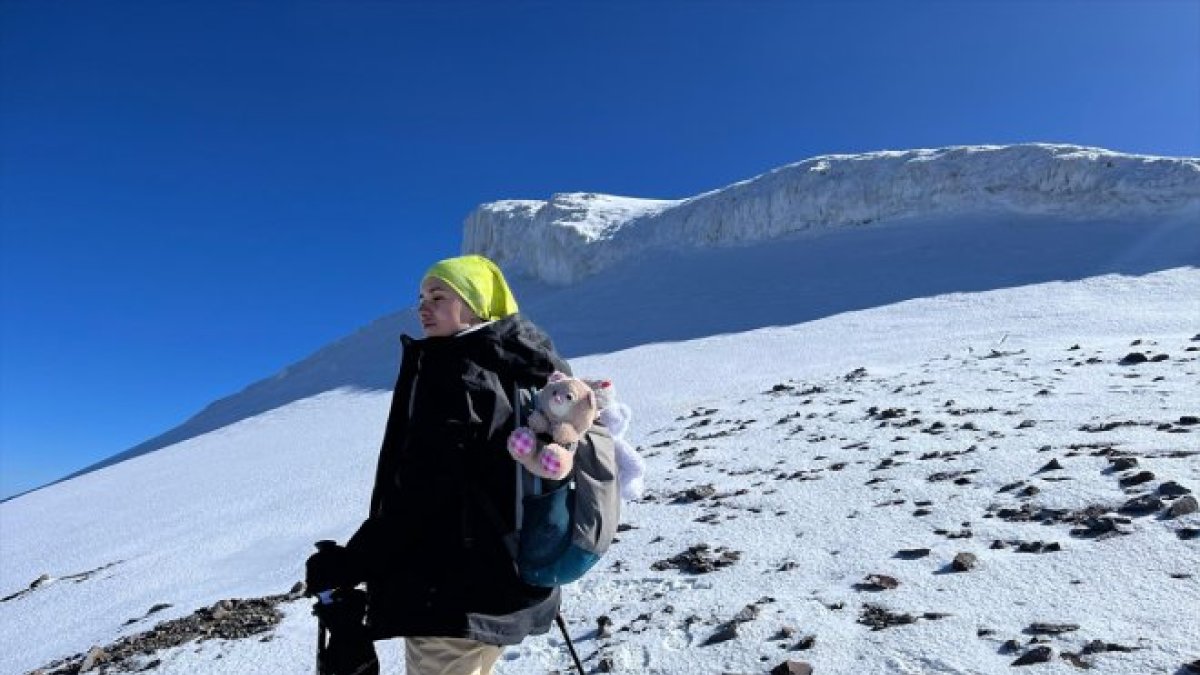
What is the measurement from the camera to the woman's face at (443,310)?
278 centimetres

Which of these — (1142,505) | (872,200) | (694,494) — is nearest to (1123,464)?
(1142,505)

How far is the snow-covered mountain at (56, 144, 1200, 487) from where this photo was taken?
72.2ft

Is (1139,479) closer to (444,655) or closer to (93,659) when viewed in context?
(444,655)

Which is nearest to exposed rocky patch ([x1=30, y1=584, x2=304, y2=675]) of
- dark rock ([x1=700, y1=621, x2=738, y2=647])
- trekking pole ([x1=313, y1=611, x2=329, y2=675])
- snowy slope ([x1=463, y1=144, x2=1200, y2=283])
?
trekking pole ([x1=313, y1=611, x2=329, y2=675])

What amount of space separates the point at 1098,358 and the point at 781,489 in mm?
6714


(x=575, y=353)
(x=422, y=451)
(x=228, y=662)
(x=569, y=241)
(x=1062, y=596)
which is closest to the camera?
(x=422, y=451)

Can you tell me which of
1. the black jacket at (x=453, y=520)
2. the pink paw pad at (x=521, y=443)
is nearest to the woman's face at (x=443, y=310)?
the black jacket at (x=453, y=520)

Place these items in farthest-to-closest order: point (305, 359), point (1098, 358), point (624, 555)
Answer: point (305, 359), point (1098, 358), point (624, 555)

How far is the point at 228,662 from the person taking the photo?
4.86 m

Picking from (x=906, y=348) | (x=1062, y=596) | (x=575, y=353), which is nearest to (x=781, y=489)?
(x=1062, y=596)

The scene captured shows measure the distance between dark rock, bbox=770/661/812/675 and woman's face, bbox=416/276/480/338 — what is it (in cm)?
235

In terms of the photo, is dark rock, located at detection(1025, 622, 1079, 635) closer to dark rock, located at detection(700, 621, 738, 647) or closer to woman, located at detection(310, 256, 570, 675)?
dark rock, located at detection(700, 621, 738, 647)

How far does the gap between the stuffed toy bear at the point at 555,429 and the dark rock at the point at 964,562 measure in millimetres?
3232

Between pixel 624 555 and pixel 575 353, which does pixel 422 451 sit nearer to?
pixel 624 555
